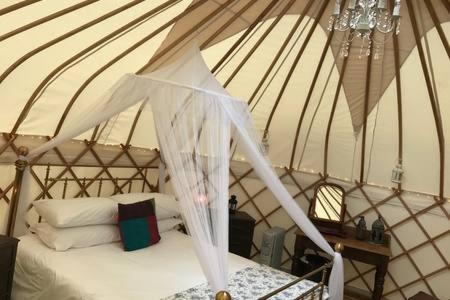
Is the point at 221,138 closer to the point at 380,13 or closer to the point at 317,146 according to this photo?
the point at 380,13

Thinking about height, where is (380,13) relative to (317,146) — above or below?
above

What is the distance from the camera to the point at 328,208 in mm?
4129

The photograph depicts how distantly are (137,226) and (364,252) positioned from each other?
83.4 inches

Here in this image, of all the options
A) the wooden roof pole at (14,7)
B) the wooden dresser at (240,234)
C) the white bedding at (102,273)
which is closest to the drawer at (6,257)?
the white bedding at (102,273)

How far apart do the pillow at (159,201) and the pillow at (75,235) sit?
303mm

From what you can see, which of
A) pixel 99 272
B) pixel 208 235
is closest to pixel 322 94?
pixel 208 235

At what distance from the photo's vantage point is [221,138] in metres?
2.30

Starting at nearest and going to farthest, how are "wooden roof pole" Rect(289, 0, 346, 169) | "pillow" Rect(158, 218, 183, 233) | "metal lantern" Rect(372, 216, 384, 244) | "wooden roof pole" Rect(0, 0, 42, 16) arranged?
"wooden roof pole" Rect(0, 0, 42, 16), "wooden roof pole" Rect(289, 0, 346, 169), "pillow" Rect(158, 218, 183, 233), "metal lantern" Rect(372, 216, 384, 244)

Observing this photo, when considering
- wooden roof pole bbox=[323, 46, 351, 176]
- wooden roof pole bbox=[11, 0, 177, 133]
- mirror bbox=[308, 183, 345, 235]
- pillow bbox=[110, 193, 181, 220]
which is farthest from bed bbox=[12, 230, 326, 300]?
wooden roof pole bbox=[323, 46, 351, 176]

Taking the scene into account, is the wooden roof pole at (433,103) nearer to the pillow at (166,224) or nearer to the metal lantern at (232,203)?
the metal lantern at (232,203)

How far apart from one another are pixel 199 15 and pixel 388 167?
246 centimetres

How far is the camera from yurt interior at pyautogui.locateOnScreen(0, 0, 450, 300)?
230 centimetres

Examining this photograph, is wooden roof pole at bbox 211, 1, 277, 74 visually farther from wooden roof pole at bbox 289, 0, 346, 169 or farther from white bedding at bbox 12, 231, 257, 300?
white bedding at bbox 12, 231, 257, 300

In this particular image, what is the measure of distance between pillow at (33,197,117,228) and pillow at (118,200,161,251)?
11 cm
